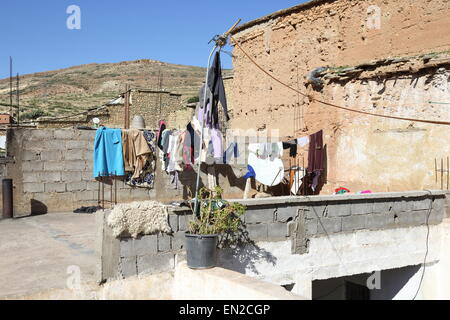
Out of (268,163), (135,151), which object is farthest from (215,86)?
(268,163)

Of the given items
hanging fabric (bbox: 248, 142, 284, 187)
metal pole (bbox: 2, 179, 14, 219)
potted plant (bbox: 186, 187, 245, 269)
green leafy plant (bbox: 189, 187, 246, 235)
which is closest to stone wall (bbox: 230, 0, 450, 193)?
hanging fabric (bbox: 248, 142, 284, 187)

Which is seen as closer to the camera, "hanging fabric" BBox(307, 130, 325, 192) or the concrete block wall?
the concrete block wall

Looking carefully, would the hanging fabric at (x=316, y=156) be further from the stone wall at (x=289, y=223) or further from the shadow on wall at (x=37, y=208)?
the shadow on wall at (x=37, y=208)

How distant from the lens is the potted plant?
5.59 meters

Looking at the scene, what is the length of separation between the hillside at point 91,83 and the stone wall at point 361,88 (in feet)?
93.6

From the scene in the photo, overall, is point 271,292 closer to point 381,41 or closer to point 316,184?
point 316,184

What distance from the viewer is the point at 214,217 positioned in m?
5.96

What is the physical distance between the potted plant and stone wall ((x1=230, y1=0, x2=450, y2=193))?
234 inches

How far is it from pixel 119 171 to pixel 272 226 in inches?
203

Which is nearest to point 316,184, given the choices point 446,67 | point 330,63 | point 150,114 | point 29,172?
point 330,63

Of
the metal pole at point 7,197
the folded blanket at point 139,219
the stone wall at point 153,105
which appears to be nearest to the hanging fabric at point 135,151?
the metal pole at point 7,197

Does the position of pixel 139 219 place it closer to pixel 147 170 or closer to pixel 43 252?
pixel 43 252

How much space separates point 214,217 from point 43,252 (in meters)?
2.71

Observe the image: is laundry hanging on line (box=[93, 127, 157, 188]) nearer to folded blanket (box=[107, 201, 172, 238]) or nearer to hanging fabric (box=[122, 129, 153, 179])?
hanging fabric (box=[122, 129, 153, 179])
